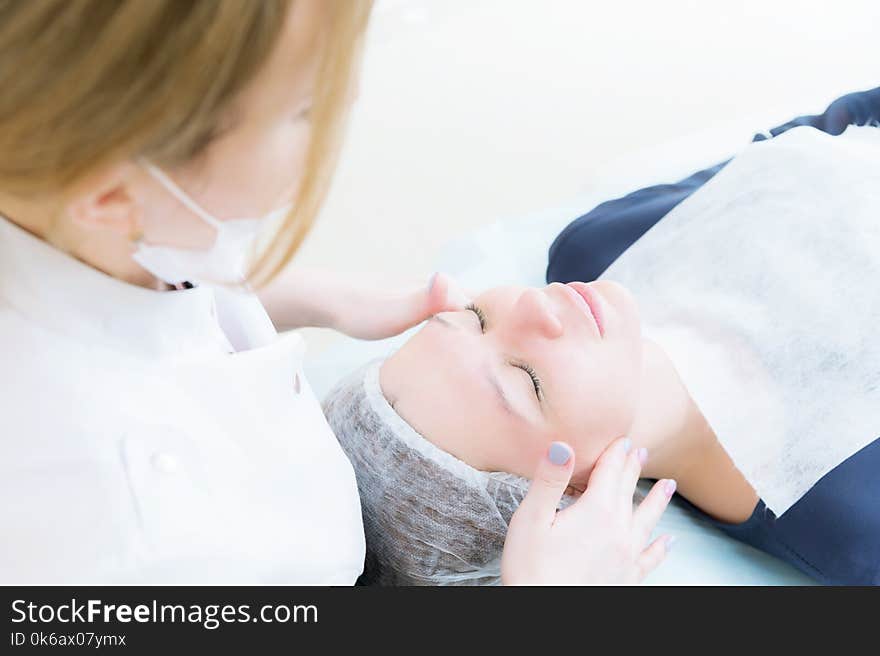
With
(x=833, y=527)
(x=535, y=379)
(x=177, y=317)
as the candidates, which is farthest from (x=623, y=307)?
(x=177, y=317)

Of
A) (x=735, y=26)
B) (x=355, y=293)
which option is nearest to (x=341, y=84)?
(x=355, y=293)

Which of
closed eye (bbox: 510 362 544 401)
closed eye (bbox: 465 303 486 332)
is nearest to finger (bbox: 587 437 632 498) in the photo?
closed eye (bbox: 510 362 544 401)

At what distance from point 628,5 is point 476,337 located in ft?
6.25

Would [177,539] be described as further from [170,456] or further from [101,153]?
[101,153]

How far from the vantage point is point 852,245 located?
4.36ft

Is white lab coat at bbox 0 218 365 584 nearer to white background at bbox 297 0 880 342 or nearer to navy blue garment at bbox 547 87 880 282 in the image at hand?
navy blue garment at bbox 547 87 880 282

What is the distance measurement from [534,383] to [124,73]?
675 mm

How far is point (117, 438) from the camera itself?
78 centimetres

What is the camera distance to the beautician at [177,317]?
1.83 ft

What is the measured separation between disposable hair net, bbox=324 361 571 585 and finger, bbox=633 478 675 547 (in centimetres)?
11

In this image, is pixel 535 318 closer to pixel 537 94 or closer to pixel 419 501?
pixel 419 501

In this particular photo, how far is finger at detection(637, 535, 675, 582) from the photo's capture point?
1.02 meters

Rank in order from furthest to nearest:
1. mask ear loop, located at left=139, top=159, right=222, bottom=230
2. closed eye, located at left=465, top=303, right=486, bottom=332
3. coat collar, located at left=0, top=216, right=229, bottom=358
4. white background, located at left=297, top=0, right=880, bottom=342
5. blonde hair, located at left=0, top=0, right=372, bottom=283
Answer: white background, located at left=297, top=0, right=880, bottom=342
closed eye, located at left=465, top=303, right=486, bottom=332
coat collar, located at left=0, top=216, right=229, bottom=358
mask ear loop, located at left=139, top=159, right=222, bottom=230
blonde hair, located at left=0, top=0, right=372, bottom=283

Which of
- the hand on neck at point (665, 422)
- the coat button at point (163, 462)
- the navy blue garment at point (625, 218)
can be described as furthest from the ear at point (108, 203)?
the navy blue garment at point (625, 218)
